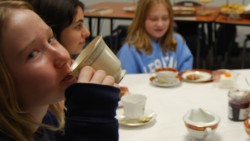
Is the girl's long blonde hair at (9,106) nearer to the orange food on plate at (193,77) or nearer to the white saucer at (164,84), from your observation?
the white saucer at (164,84)

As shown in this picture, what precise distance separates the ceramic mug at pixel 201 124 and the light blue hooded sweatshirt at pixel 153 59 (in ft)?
3.63

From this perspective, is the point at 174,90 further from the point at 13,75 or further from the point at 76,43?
the point at 13,75

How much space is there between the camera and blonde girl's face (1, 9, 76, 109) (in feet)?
1.86

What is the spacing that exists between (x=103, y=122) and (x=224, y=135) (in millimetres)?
462

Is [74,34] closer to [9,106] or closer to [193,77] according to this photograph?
[193,77]

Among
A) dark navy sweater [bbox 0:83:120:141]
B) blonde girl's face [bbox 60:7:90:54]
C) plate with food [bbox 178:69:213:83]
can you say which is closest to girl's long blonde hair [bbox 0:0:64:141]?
dark navy sweater [bbox 0:83:120:141]

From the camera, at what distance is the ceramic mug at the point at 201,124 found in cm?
80

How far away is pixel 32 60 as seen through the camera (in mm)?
583

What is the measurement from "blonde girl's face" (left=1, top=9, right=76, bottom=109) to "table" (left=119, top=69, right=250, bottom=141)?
36 centimetres

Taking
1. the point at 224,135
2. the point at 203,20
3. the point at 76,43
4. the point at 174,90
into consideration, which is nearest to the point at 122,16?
the point at 203,20

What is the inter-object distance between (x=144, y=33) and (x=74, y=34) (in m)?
0.80

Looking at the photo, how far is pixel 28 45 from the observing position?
1.88 ft

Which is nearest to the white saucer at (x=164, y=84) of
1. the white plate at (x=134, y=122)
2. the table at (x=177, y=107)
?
the table at (x=177, y=107)

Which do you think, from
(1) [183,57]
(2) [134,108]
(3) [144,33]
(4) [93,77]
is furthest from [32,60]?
(1) [183,57]
